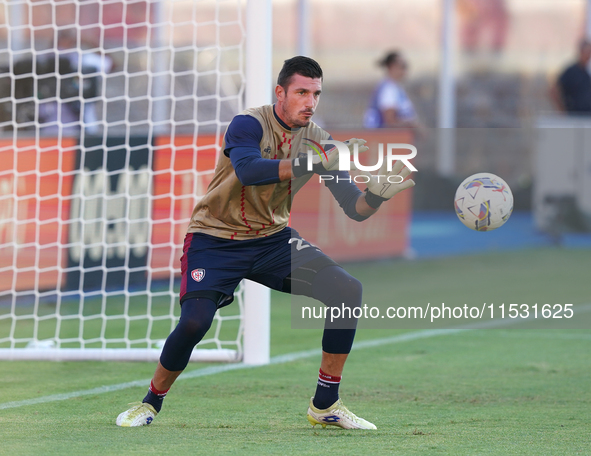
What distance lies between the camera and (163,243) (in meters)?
8.48

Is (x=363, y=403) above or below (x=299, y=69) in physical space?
below

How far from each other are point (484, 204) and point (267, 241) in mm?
1110

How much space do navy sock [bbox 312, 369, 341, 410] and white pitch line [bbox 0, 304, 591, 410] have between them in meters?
1.44

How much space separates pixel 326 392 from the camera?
443 centimetres

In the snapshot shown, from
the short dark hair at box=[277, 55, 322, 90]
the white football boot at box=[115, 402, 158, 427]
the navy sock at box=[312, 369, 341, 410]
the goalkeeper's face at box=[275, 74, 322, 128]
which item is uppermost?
the short dark hair at box=[277, 55, 322, 90]

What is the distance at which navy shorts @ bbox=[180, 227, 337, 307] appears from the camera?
14.5 ft

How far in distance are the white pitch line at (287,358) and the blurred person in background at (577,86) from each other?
7.35 m

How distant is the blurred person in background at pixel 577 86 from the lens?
1512 cm

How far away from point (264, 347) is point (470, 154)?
16.9 m

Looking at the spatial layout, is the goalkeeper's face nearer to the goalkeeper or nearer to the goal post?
the goalkeeper

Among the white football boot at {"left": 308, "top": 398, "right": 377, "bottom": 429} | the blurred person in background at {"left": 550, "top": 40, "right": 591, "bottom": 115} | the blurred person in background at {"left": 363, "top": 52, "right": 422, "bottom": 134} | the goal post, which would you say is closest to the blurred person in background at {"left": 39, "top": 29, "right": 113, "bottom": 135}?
the goal post

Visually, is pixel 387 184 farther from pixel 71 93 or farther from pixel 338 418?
pixel 71 93

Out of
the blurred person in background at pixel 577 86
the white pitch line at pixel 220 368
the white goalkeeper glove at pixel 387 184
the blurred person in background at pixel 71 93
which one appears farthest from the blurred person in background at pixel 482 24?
the white goalkeeper glove at pixel 387 184

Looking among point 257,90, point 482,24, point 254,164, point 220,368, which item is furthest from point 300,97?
point 482,24
